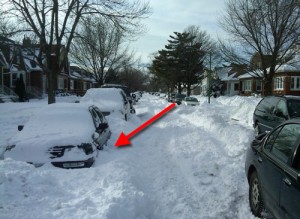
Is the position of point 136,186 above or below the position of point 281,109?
below

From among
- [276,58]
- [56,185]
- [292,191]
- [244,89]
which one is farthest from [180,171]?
[244,89]

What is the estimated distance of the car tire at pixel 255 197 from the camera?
16.2ft

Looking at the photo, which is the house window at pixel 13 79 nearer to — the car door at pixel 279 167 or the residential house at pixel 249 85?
the residential house at pixel 249 85

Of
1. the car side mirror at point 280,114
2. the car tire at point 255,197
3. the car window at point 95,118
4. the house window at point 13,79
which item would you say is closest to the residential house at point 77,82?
the house window at point 13,79

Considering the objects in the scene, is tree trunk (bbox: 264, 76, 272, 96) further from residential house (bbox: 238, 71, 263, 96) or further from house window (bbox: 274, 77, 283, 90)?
residential house (bbox: 238, 71, 263, 96)

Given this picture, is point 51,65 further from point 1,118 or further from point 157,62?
point 157,62

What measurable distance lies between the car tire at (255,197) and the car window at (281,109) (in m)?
5.76

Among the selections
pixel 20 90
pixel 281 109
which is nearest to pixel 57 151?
pixel 281 109

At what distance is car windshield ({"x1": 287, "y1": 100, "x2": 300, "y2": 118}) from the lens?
10387 mm

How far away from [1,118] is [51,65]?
4.00 m

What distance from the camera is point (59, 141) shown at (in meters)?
7.22

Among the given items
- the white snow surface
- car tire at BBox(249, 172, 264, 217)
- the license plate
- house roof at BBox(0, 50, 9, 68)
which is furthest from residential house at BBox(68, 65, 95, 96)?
car tire at BBox(249, 172, 264, 217)

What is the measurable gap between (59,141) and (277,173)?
14.6 ft

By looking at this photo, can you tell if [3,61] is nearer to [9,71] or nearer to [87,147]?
[9,71]
